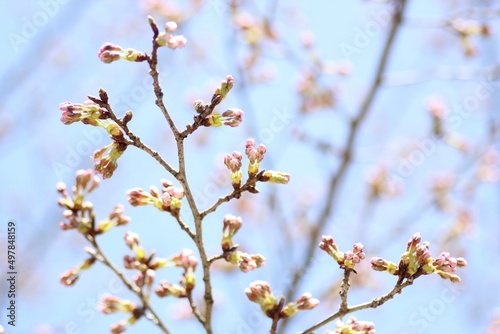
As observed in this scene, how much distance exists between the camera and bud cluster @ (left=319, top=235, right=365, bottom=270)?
207 centimetres

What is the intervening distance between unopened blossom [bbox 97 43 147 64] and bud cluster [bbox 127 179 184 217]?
0.54 metres

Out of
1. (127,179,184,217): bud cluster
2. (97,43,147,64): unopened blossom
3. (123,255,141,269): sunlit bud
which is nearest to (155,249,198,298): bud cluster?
(123,255,141,269): sunlit bud

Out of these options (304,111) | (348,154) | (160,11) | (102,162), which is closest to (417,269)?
(102,162)

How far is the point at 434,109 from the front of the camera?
4793mm

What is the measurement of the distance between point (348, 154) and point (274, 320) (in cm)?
303

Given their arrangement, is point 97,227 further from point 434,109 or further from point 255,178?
point 434,109

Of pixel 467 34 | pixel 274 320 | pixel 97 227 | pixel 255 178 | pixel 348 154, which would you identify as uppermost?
pixel 467 34

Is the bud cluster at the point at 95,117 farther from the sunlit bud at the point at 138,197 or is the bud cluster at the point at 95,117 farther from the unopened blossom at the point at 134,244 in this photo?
the unopened blossom at the point at 134,244

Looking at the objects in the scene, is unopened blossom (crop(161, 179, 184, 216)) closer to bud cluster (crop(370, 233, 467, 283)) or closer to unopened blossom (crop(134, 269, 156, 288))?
unopened blossom (crop(134, 269, 156, 288))

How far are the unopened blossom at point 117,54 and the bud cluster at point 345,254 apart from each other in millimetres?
1017

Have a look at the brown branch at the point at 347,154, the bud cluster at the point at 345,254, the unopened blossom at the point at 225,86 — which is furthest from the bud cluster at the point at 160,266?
the brown branch at the point at 347,154

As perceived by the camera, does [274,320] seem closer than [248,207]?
Yes

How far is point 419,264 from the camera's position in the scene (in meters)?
2.11

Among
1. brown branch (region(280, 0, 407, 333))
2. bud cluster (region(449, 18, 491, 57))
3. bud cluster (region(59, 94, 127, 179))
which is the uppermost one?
bud cluster (region(449, 18, 491, 57))
